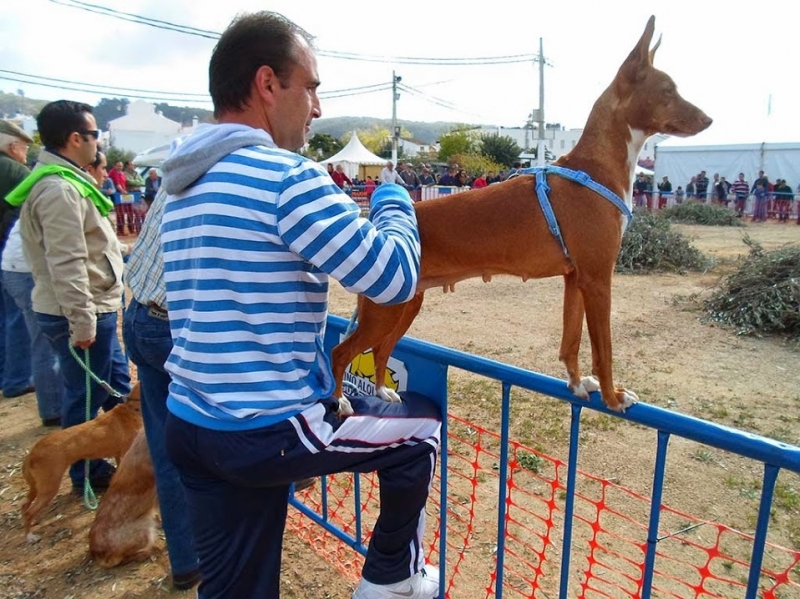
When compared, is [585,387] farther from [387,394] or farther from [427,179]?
[427,179]

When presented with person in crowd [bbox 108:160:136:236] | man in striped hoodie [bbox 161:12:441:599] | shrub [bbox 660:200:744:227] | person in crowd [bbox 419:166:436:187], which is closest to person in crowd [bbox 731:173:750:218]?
shrub [bbox 660:200:744:227]

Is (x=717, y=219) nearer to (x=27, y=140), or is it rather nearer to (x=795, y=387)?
(x=795, y=387)

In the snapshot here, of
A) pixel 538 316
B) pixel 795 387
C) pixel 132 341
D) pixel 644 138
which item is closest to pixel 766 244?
pixel 538 316

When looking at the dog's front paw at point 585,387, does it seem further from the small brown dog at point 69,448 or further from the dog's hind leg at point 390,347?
the small brown dog at point 69,448

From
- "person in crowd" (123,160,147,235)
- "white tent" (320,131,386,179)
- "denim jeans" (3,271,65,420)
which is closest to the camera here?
"denim jeans" (3,271,65,420)

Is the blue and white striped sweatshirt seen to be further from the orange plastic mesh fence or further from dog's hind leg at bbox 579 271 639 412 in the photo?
the orange plastic mesh fence

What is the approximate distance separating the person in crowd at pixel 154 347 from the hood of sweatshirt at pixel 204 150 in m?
0.72

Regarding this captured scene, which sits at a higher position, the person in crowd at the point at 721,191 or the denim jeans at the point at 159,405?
the person in crowd at the point at 721,191

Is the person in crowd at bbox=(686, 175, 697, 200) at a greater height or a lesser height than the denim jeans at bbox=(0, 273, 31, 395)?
greater

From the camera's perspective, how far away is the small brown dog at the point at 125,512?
3.15 meters

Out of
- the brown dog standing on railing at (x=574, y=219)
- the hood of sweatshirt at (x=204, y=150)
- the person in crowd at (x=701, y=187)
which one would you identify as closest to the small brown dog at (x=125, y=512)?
the brown dog standing on railing at (x=574, y=219)

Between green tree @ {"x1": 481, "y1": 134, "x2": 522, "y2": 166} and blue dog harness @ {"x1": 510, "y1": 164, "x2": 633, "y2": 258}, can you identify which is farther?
green tree @ {"x1": 481, "y1": 134, "x2": 522, "y2": 166}

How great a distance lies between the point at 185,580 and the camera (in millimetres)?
2984

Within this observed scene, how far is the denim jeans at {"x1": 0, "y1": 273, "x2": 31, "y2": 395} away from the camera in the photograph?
5.40 meters
